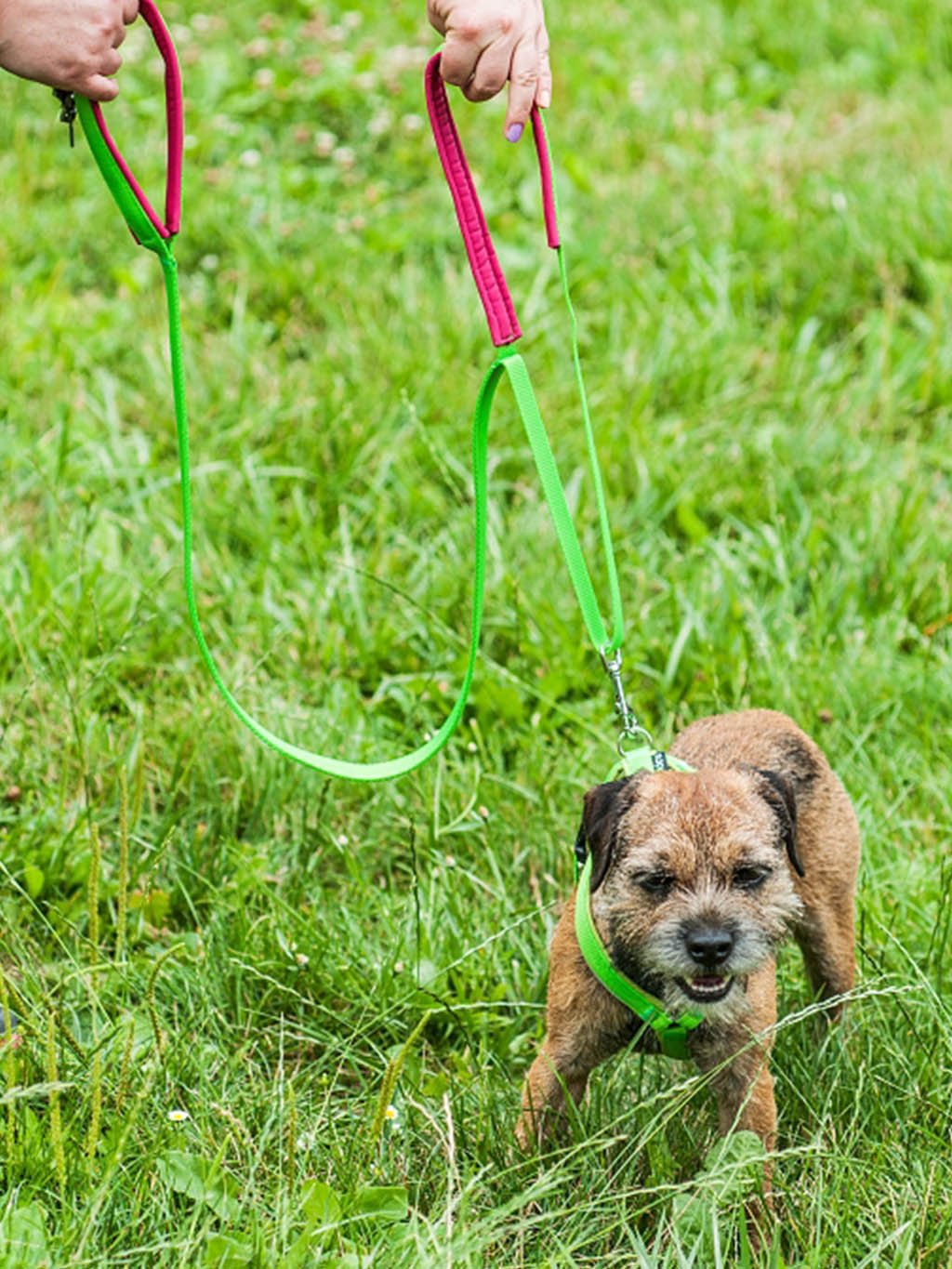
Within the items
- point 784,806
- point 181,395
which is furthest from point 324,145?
point 784,806

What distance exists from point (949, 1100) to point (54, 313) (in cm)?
434

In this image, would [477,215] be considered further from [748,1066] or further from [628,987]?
[748,1066]

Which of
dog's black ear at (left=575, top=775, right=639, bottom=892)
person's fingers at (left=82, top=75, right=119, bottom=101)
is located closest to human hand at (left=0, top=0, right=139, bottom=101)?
person's fingers at (left=82, top=75, right=119, bottom=101)

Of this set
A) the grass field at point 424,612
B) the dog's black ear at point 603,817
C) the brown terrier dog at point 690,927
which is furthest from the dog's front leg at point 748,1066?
the dog's black ear at point 603,817

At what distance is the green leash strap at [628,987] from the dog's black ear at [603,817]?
0.06 meters

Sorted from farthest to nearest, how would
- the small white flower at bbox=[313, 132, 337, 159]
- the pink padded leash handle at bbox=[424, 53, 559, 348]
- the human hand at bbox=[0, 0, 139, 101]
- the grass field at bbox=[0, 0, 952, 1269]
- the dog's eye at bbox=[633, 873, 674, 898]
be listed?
the small white flower at bbox=[313, 132, 337, 159], the pink padded leash handle at bbox=[424, 53, 559, 348], the grass field at bbox=[0, 0, 952, 1269], the dog's eye at bbox=[633, 873, 674, 898], the human hand at bbox=[0, 0, 139, 101]

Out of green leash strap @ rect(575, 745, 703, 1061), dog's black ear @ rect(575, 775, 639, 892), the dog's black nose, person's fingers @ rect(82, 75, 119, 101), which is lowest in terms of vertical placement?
green leash strap @ rect(575, 745, 703, 1061)

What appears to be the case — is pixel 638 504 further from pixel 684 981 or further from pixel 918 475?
pixel 684 981

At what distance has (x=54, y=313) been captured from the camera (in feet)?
20.5

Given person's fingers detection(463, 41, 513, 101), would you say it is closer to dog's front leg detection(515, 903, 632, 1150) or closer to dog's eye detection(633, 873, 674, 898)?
dog's eye detection(633, 873, 674, 898)

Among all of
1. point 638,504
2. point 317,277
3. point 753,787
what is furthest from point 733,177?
point 753,787

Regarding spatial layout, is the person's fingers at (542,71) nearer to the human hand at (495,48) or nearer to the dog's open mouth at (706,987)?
the human hand at (495,48)

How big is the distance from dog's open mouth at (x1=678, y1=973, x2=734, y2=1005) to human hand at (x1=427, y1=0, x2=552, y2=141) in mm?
1544

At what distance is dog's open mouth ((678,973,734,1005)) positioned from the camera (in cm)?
297
